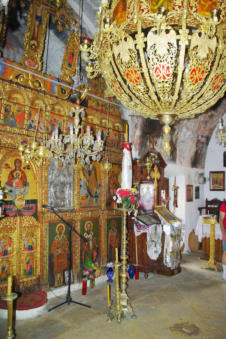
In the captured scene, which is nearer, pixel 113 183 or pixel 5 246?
pixel 5 246

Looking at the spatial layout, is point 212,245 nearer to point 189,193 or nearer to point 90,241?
point 189,193

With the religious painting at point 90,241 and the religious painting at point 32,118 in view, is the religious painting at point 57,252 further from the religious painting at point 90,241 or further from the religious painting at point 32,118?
the religious painting at point 32,118

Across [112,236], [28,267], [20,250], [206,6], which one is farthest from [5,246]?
[206,6]

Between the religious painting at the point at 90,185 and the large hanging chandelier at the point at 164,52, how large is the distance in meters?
4.63

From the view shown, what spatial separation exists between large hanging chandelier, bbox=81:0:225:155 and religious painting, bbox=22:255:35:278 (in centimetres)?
441

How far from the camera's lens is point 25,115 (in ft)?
19.9

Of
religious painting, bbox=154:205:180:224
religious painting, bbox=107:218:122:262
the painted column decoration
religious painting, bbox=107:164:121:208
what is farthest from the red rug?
religious painting, bbox=154:205:180:224

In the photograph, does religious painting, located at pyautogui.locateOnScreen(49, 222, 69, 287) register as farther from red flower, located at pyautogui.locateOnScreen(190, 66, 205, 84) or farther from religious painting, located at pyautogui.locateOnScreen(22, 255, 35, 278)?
red flower, located at pyautogui.locateOnScreen(190, 66, 205, 84)

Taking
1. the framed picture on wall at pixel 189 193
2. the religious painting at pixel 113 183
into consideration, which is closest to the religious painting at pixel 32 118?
the religious painting at pixel 113 183

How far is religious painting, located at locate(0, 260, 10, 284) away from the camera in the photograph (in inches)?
220

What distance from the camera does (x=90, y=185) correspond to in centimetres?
765

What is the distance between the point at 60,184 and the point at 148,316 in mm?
3348

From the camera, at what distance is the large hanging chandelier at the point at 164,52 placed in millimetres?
2459

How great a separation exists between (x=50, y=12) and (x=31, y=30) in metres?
0.68
